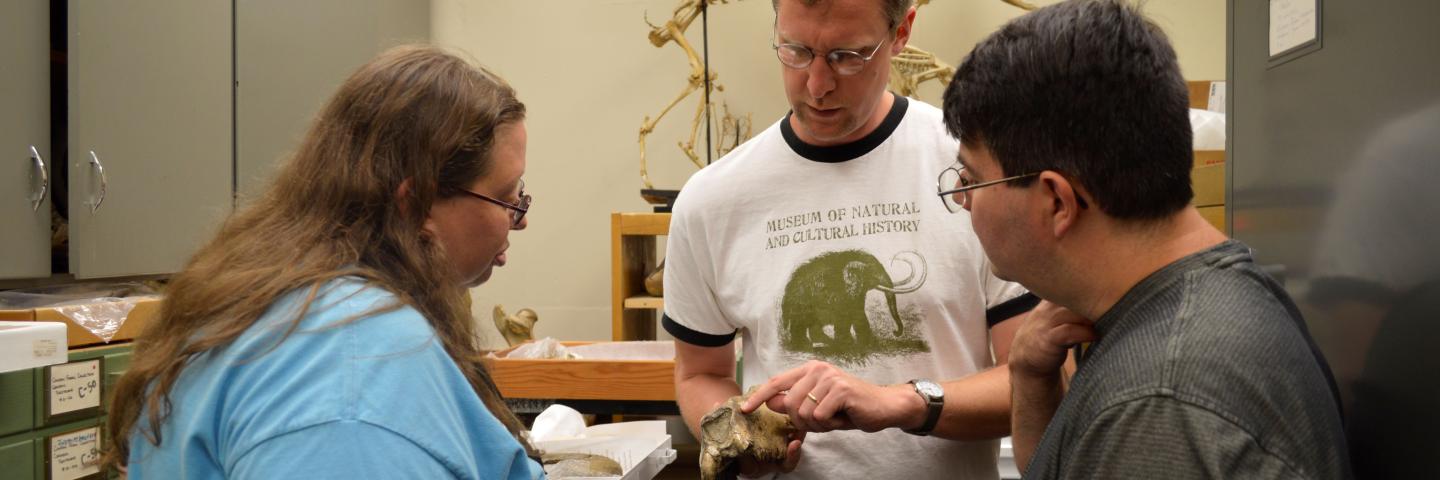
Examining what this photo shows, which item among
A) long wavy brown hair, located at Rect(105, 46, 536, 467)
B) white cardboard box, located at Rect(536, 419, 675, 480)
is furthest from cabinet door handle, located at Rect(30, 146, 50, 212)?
long wavy brown hair, located at Rect(105, 46, 536, 467)

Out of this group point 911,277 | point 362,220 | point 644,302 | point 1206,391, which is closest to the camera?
point 1206,391

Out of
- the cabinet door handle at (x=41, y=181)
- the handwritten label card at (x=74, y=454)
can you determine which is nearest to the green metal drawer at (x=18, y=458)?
the handwritten label card at (x=74, y=454)

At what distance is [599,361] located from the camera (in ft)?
8.37

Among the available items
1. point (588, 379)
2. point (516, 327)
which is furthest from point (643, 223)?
point (588, 379)

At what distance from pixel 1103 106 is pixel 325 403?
2.22ft

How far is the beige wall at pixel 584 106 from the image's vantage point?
13.5ft

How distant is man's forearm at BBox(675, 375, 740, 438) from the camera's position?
1.60 meters

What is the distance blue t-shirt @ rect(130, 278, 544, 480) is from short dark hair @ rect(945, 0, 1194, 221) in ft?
1.82

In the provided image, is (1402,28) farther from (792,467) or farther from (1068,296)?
(792,467)

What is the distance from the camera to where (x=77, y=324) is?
216 cm

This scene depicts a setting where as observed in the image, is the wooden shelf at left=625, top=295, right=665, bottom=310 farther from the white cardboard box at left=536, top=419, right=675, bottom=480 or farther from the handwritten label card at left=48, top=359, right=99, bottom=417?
the handwritten label card at left=48, top=359, right=99, bottom=417

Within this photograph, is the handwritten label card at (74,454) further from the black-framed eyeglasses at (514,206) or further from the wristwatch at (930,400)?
the wristwatch at (930,400)

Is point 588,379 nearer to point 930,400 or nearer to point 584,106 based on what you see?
point 930,400

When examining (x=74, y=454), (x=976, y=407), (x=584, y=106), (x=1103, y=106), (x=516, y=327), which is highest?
(x=584, y=106)
